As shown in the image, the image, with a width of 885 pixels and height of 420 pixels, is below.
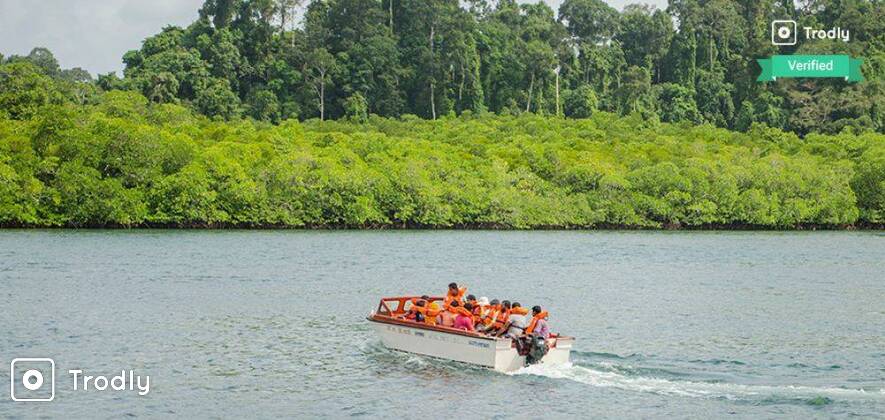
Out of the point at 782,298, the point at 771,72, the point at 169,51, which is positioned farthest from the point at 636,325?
the point at 771,72

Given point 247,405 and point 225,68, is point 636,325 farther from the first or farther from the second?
point 225,68

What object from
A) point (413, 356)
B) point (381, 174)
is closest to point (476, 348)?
point (413, 356)

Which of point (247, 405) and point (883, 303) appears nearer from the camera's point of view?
point (247, 405)

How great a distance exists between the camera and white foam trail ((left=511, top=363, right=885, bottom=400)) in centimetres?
3516

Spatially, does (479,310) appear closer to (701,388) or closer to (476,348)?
(476,348)

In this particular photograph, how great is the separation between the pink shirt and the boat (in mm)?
331

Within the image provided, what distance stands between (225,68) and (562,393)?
435ft

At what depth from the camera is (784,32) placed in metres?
184

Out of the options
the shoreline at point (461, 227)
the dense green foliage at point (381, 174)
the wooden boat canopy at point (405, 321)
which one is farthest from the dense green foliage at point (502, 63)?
the wooden boat canopy at point (405, 321)

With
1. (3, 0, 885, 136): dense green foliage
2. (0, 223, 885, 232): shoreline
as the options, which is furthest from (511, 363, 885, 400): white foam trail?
(3, 0, 885, 136): dense green foliage

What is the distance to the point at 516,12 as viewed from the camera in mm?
197000

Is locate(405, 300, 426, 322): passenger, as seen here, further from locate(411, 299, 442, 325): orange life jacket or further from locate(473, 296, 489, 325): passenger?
locate(473, 296, 489, 325): passenger

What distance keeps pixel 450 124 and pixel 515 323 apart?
11623 centimetres

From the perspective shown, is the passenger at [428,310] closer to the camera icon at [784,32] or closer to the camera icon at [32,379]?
the camera icon at [32,379]
